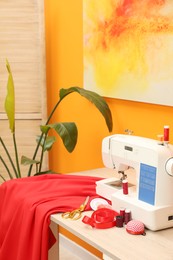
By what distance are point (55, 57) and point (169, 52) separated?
1.24 m

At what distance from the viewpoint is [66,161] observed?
123 inches

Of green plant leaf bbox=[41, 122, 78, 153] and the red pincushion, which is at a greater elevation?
green plant leaf bbox=[41, 122, 78, 153]

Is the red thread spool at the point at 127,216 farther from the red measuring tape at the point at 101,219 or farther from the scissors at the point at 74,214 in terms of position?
the scissors at the point at 74,214

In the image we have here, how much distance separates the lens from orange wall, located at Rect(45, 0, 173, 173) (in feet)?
8.29

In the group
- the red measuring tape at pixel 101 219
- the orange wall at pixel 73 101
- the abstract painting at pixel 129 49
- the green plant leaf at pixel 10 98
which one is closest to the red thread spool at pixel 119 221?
the red measuring tape at pixel 101 219

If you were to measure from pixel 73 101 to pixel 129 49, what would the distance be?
0.76m

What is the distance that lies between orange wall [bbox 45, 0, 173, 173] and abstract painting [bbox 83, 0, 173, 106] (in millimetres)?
122

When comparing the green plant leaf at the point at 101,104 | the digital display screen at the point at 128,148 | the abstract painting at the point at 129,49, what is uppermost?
the abstract painting at the point at 129,49

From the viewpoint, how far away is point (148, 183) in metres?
1.55

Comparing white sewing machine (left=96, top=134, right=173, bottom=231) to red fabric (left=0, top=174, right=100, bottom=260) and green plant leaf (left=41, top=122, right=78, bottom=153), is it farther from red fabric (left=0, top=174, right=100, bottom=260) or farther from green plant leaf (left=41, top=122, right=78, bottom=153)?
green plant leaf (left=41, top=122, right=78, bottom=153)

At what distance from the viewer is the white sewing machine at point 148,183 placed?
1.50m

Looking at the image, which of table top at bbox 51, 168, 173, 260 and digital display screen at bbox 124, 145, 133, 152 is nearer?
table top at bbox 51, 168, 173, 260

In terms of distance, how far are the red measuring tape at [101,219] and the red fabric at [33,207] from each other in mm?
105

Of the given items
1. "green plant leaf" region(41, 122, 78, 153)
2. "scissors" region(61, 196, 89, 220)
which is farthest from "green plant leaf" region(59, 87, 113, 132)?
"scissors" region(61, 196, 89, 220)
